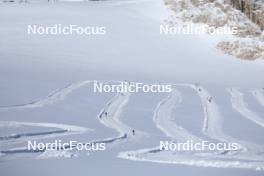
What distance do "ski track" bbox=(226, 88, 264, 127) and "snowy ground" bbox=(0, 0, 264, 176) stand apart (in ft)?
0.08

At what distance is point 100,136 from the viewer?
779 cm

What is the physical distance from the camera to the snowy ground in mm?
6727

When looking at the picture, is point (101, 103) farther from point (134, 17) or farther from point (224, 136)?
point (134, 17)

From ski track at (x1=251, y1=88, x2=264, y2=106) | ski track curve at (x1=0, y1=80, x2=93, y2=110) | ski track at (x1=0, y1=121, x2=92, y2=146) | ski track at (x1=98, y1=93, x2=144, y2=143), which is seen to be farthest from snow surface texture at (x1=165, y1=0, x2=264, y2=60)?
ski track at (x1=0, y1=121, x2=92, y2=146)

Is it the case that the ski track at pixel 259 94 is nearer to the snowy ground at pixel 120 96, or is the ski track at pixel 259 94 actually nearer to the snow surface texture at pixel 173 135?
the snowy ground at pixel 120 96

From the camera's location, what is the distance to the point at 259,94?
12.9 m

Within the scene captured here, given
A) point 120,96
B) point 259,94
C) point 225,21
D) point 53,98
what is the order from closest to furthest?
point 53,98, point 120,96, point 259,94, point 225,21

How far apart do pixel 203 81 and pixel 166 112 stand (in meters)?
3.99

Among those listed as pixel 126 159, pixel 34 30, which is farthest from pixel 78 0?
pixel 126 159

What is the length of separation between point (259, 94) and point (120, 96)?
3830 millimetres

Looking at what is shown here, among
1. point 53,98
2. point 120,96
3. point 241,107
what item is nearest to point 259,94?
point 241,107

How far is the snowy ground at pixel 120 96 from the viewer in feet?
22.1

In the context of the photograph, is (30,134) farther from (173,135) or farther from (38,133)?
(173,135)

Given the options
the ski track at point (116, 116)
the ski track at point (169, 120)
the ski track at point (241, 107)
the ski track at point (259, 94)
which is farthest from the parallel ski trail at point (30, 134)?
the ski track at point (259, 94)
